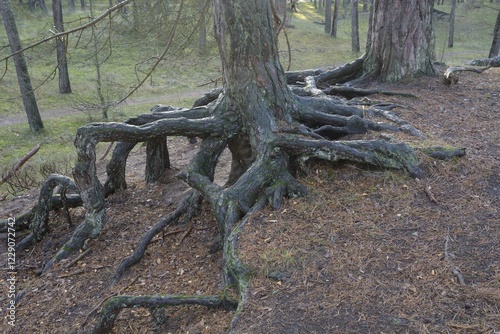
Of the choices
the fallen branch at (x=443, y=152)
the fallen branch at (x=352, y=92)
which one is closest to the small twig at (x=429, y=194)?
the fallen branch at (x=443, y=152)

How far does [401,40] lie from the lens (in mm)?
8297

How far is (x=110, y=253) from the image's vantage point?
600cm

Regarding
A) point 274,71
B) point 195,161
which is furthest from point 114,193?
point 274,71

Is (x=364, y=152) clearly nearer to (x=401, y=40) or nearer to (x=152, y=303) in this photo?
(x=152, y=303)

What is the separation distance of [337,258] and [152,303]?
1.78 meters

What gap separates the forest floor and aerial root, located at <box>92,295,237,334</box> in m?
0.12

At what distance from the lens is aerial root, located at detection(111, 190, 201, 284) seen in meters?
5.45

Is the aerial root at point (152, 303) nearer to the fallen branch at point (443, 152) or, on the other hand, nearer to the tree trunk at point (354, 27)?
the fallen branch at point (443, 152)

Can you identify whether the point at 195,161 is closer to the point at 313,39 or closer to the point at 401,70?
the point at 401,70

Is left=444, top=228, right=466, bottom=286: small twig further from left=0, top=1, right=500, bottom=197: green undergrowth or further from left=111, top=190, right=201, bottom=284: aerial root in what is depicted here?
left=0, top=1, right=500, bottom=197: green undergrowth

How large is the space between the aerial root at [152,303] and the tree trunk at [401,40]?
6.15 m

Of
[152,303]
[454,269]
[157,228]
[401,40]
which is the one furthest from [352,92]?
[152,303]

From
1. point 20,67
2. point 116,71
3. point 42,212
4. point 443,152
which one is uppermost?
point 443,152

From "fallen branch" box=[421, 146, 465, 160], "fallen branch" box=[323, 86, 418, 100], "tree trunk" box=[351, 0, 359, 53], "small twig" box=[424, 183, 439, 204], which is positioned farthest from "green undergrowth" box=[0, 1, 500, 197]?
"small twig" box=[424, 183, 439, 204]
